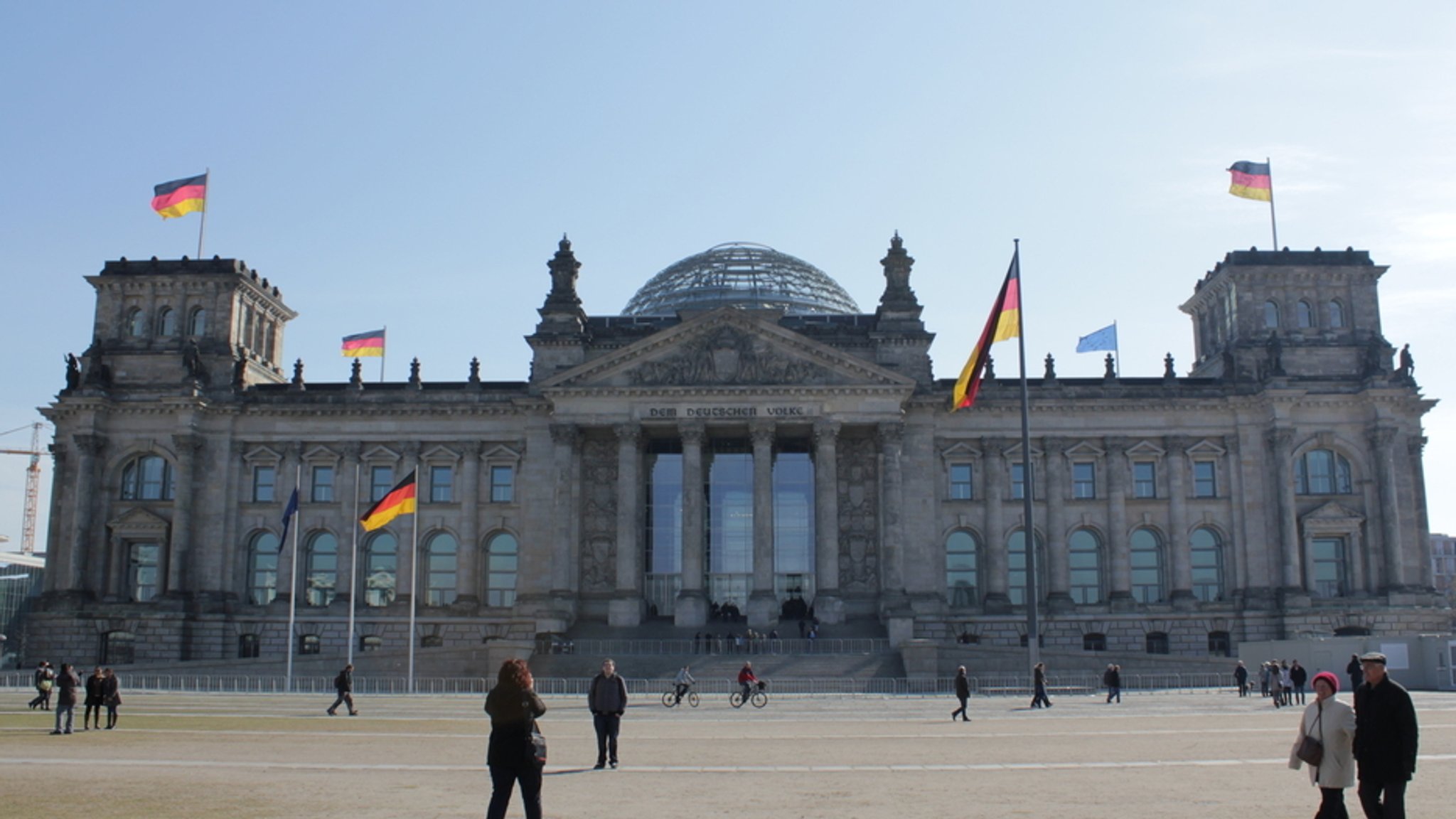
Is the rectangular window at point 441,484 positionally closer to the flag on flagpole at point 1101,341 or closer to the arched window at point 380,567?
the arched window at point 380,567

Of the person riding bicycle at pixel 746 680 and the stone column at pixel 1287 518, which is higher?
the stone column at pixel 1287 518

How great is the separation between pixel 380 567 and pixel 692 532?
18.0 m

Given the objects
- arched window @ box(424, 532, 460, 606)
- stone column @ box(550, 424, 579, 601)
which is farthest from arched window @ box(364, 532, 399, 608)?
stone column @ box(550, 424, 579, 601)

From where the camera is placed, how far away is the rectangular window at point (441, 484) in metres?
74.0

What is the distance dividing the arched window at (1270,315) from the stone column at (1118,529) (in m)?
10.8

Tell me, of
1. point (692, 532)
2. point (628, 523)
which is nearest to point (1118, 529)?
point (692, 532)

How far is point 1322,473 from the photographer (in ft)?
239

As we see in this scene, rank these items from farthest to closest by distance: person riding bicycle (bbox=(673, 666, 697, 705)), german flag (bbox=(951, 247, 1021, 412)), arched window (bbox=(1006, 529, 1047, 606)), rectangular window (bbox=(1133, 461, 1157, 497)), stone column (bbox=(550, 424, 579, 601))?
rectangular window (bbox=(1133, 461, 1157, 497)) < arched window (bbox=(1006, 529, 1047, 606)) < stone column (bbox=(550, 424, 579, 601)) < german flag (bbox=(951, 247, 1021, 412)) < person riding bicycle (bbox=(673, 666, 697, 705))

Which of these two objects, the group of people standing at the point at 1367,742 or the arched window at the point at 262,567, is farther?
the arched window at the point at 262,567

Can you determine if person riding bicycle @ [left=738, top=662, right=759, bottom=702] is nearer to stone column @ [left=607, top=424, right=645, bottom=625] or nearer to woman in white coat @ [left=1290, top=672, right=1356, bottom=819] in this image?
stone column @ [left=607, top=424, right=645, bottom=625]

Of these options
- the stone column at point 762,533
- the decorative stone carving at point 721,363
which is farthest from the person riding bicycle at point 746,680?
the decorative stone carving at point 721,363

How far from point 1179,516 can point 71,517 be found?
58.5 m

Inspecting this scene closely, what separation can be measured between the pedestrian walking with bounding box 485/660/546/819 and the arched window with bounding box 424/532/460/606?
60120 millimetres

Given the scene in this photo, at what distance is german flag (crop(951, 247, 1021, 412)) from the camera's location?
4984 cm
